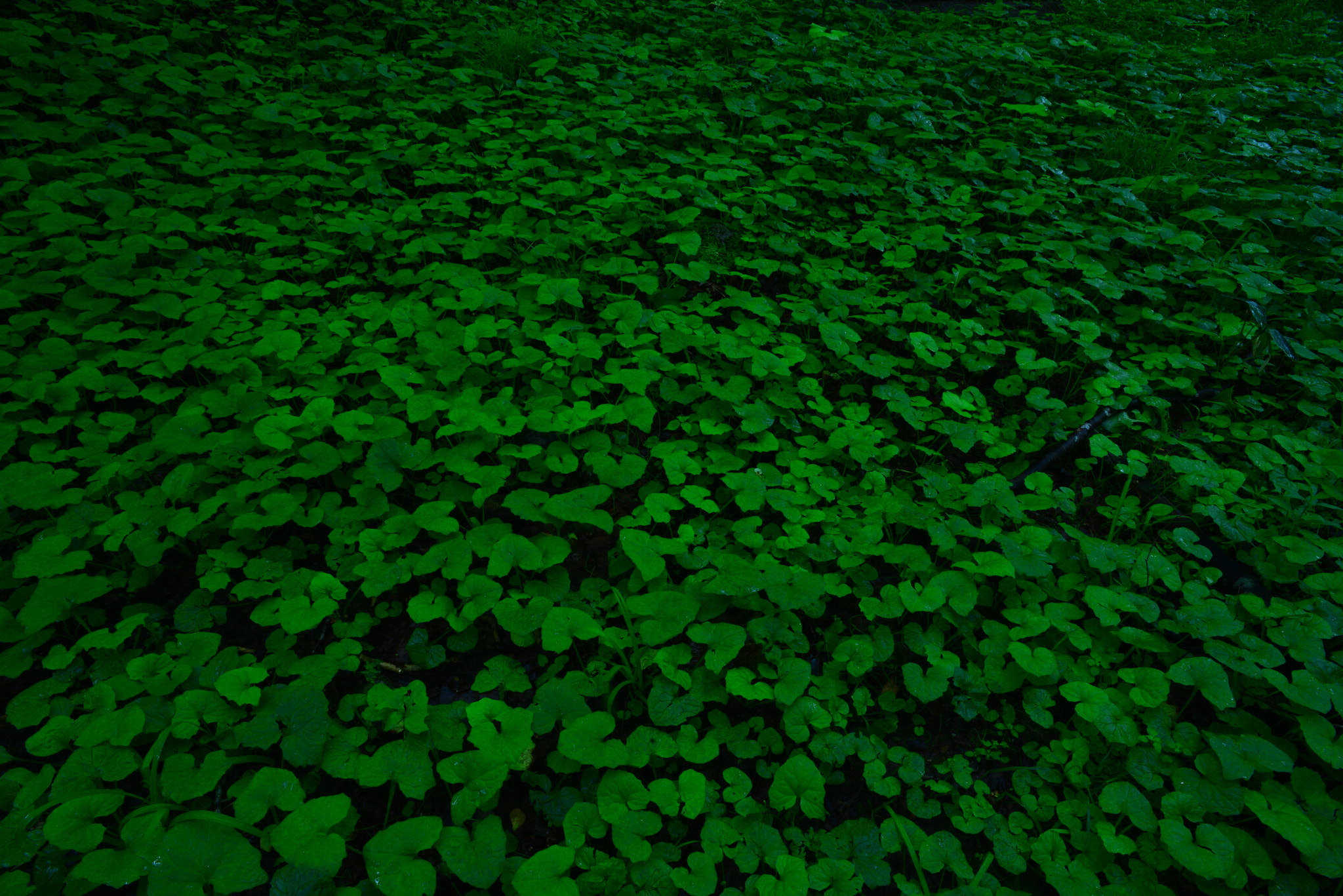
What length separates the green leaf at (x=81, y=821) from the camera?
5.00 ft

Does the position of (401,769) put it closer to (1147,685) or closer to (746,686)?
(746,686)

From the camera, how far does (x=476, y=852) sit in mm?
1634

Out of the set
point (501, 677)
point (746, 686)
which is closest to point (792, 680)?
point (746, 686)

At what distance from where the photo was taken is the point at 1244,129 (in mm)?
5293

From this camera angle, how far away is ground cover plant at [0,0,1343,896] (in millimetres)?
1772

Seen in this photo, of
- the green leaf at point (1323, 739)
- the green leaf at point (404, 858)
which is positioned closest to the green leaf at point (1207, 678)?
the green leaf at point (1323, 739)

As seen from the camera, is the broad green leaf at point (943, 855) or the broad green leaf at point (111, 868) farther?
the broad green leaf at point (943, 855)

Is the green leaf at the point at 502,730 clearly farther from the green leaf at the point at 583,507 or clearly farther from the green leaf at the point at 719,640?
the green leaf at the point at 583,507

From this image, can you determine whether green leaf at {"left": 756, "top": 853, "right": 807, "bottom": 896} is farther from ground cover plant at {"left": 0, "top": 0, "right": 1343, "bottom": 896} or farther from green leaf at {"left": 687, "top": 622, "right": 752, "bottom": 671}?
green leaf at {"left": 687, "top": 622, "right": 752, "bottom": 671}

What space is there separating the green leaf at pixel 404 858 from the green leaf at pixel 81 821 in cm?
70

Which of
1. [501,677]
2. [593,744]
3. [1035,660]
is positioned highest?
[1035,660]

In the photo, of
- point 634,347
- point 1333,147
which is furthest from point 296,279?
point 1333,147

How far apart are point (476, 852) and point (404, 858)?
0.19 m

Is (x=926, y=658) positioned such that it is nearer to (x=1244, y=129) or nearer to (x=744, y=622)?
(x=744, y=622)
